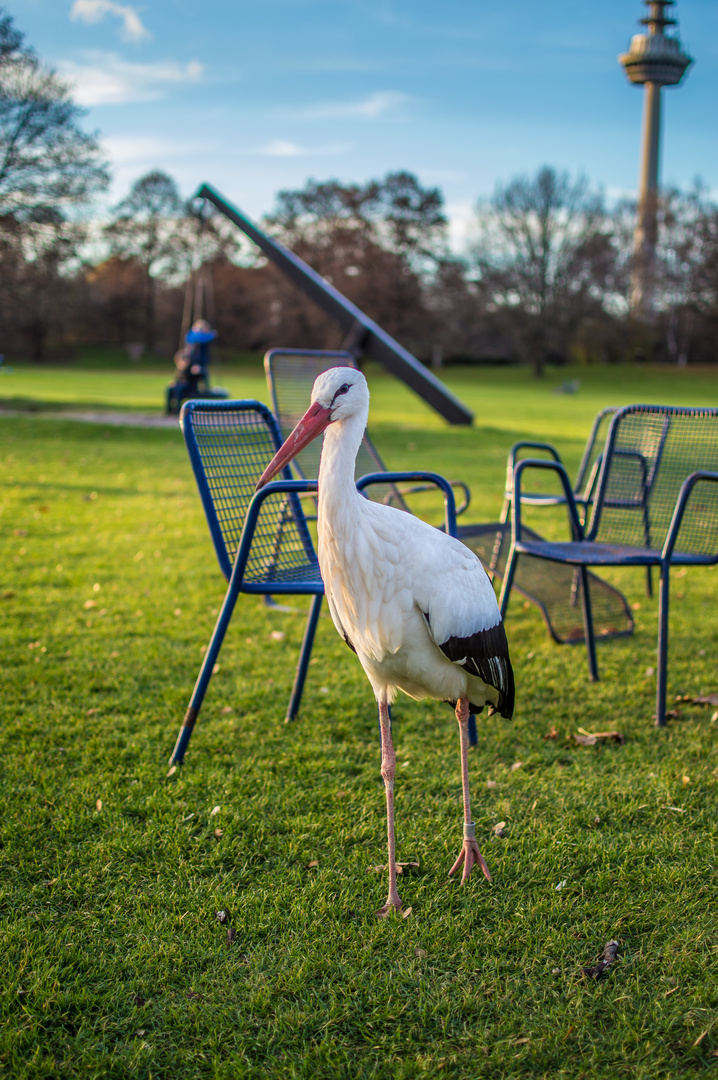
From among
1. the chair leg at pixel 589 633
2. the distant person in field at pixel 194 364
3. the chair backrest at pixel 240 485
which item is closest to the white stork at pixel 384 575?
the chair backrest at pixel 240 485

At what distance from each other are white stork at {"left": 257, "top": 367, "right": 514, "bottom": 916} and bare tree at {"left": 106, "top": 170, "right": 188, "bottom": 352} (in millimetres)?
59130

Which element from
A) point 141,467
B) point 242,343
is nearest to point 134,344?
point 242,343

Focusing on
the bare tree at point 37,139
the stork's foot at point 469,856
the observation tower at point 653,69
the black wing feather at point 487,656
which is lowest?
the stork's foot at point 469,856

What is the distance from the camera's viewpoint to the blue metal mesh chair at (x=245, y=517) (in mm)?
3129

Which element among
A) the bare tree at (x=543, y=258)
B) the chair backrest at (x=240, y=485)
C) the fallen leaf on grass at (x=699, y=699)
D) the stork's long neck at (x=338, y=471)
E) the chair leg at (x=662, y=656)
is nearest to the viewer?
the stork's long neck at (x=338, y=471)

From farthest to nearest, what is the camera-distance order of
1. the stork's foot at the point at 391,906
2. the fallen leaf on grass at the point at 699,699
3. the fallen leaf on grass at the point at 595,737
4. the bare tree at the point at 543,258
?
the bare tree at the point at 543,258 → the fallen leaf on grass at the point at 699,699 → the fallen leaf on grass at the point at 595,737 → the stork's foot at the point at 391,906

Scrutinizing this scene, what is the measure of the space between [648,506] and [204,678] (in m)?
3.30

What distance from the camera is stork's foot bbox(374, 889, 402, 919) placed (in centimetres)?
234

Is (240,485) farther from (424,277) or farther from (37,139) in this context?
(424,277)

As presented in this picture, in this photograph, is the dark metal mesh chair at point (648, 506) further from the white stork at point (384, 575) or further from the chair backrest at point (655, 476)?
the white stork at point (384, 575)

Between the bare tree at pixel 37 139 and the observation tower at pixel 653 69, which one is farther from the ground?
the observation tower at pixel 653 69

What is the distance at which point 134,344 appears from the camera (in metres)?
56.7

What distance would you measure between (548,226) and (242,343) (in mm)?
23073

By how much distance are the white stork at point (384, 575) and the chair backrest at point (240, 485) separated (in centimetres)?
101
